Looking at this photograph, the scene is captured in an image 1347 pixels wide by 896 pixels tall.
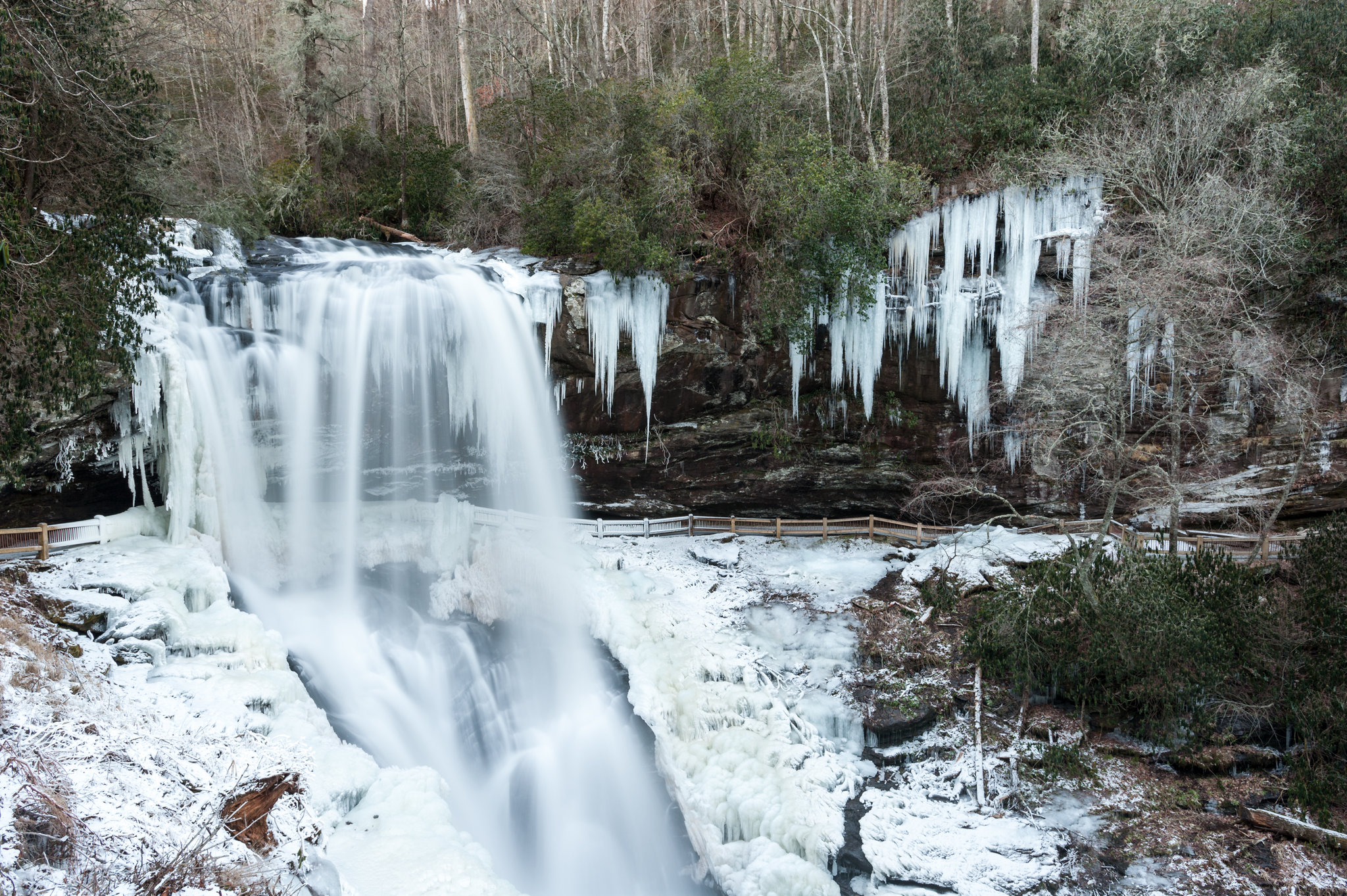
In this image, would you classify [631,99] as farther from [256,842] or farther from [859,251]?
[256,842]

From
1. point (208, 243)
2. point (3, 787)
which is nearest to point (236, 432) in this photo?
point (208, 243)

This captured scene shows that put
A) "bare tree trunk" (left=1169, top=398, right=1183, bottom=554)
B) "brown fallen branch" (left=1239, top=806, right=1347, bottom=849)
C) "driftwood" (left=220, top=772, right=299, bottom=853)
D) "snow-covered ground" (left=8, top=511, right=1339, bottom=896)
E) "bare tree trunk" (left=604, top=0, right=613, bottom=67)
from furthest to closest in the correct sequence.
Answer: "bare tree trunk" (left=604, top=0, right=613, bottom=67) → "bare tree trunk" (left=1169, top=398, right=1183, bottom=554) → "brown fallen branch" (left=1239, top=806, right=1347, bottom=849) → "driftwood" (left=220, top=772, right=299, bottom=853) → "snow-covered ground" (left=8, top=511, right=1339, bottom=896)

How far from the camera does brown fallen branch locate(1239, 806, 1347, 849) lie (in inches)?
339

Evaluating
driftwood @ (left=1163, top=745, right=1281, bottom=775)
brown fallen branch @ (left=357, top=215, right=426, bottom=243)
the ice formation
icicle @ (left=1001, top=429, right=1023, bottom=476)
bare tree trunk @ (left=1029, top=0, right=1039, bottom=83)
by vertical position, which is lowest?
driftwood @ (left=1163, top=745, right=1281, bottom=775)

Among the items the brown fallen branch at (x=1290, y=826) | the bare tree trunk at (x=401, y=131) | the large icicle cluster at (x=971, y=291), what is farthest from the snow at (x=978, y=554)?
the bare tree trunk at (x=401, y=131)

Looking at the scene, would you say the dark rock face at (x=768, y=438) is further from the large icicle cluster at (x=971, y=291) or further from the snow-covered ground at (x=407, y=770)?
the snow-covered ground at (x=407, y=770)

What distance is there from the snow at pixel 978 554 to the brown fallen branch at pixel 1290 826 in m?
5.20

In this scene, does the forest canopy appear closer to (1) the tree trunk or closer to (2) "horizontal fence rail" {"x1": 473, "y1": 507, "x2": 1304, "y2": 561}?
(1) the tree trunk

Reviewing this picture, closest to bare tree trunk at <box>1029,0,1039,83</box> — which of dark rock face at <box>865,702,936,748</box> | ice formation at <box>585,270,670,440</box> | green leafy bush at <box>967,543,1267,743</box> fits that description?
ice formation at <box>585,270,670,440</box>

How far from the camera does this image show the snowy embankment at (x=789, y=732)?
29.5 feet

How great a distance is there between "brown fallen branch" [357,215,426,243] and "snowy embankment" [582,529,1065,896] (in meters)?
10.9

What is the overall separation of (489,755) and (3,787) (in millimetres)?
6058

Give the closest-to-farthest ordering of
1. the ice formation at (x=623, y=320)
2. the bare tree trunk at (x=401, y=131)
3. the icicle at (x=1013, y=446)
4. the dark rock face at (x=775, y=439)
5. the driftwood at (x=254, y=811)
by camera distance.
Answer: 1. the driftwood at (x=254, y=811)
2. the ice formation at (x=623, y=320)
3. the dark rock face at (x=775, y=439)
4. the icicle at (x=1013, y=446)
5. the bare tree trunk at (x=401, y=131)

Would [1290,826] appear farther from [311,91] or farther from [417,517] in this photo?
[311,91]
